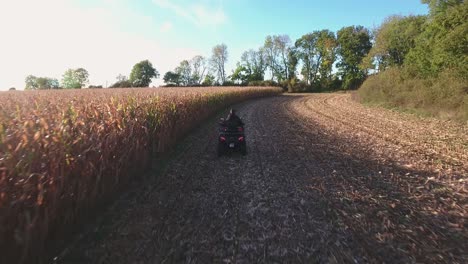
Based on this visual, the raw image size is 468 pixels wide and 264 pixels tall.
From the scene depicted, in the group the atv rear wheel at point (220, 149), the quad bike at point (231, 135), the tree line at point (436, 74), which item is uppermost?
the tree line at point (436, 74)

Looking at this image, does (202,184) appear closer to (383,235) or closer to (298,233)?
(298,233)

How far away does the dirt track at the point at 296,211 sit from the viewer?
140 inches

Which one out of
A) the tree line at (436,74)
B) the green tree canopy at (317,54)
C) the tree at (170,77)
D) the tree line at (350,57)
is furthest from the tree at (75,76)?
the tree line at (436,74)

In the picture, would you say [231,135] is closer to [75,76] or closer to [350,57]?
[350,57]

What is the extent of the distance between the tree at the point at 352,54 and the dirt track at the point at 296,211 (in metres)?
61.6

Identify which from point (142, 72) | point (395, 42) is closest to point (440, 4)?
point (395, 42)

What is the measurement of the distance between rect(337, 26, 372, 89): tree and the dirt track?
61.6 metres

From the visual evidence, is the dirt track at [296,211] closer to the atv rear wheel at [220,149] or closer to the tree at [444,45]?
the atv rear wheel at [220,149]

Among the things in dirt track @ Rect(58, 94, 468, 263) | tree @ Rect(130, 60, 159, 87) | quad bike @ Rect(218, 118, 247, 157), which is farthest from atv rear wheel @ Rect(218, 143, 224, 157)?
tree @ Rect(130, 60, 159, 87)

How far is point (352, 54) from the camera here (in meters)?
67.4

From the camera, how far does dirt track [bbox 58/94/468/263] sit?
3.55m

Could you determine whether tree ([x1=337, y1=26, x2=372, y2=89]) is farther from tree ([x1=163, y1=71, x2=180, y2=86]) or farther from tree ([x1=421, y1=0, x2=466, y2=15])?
tree ([x1=163, y1=71, x2=180, y2=86])

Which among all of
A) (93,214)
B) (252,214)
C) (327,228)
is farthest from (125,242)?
(327,228)

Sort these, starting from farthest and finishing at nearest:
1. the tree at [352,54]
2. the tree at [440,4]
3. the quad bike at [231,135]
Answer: the tree at [352,54] → the tree at [440,4] → the quad bike at [231,135]
